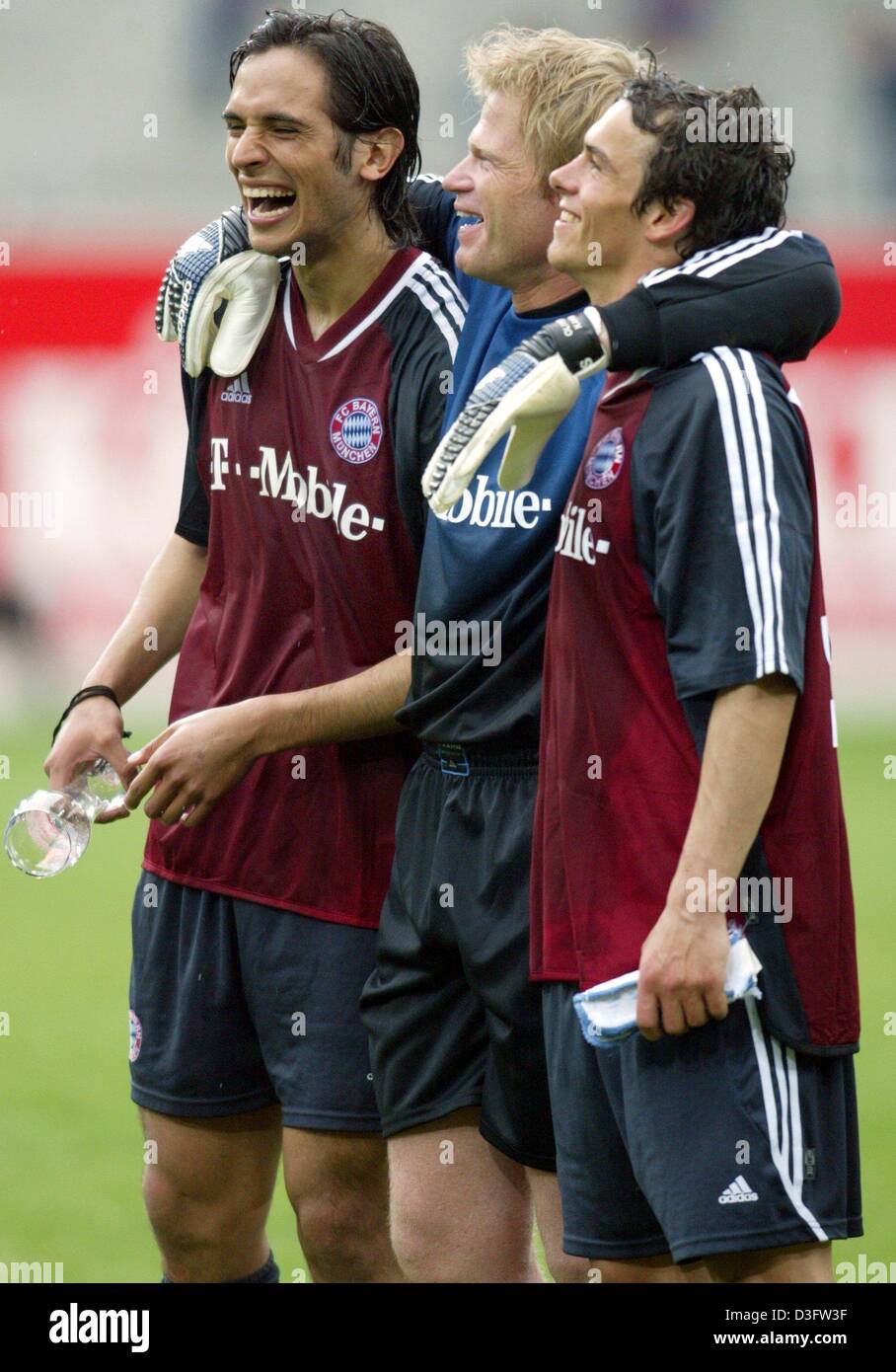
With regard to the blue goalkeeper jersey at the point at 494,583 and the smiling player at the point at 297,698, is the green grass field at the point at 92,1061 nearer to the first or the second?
the smiling player at the point at 297,698

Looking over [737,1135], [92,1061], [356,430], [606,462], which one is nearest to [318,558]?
[356,430]

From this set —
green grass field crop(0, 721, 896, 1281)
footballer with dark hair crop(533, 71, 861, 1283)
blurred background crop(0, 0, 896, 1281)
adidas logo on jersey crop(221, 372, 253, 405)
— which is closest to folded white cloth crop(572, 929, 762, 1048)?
footballer with dark hair crop(533, 71, 861, 1283)

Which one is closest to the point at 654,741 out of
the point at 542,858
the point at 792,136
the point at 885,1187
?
the point at 542,858

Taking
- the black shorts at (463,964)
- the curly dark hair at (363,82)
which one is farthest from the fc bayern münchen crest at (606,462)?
the curly dark hair at (363,82)

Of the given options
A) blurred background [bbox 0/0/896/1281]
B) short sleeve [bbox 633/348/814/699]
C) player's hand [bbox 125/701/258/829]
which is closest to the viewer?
short sleeve [bbox 633/348/814/699]

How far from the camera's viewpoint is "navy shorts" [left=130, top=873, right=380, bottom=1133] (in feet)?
9.49

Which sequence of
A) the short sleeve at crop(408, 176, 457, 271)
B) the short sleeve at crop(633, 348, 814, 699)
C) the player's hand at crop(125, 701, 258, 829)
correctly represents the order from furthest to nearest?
the short sleeve at crop(408, 176, 457, 271) → the player's hand at crop(125, 701, 258, 829) → the short sleeve at crop(633, 348, 814, 699)

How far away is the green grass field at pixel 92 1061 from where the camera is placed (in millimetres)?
3779

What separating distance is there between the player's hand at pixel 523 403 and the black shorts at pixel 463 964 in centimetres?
47

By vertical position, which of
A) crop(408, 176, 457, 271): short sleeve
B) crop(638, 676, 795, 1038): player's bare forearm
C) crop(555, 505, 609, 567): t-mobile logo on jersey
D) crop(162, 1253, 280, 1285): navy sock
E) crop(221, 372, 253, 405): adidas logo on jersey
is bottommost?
crop(162, 1253, 280, 1285): navy sock

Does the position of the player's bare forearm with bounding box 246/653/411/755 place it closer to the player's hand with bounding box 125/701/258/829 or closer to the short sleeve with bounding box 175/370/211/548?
the player's hand with bounding box 125/701/258/829

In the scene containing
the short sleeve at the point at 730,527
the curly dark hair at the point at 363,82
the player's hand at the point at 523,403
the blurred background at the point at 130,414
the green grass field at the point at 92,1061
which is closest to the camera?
the short sleeve at the point at 730,527

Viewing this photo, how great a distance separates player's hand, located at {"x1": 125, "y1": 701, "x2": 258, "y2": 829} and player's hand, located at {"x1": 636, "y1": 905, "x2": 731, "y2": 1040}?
0.81 m

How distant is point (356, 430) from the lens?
2.85 metres
